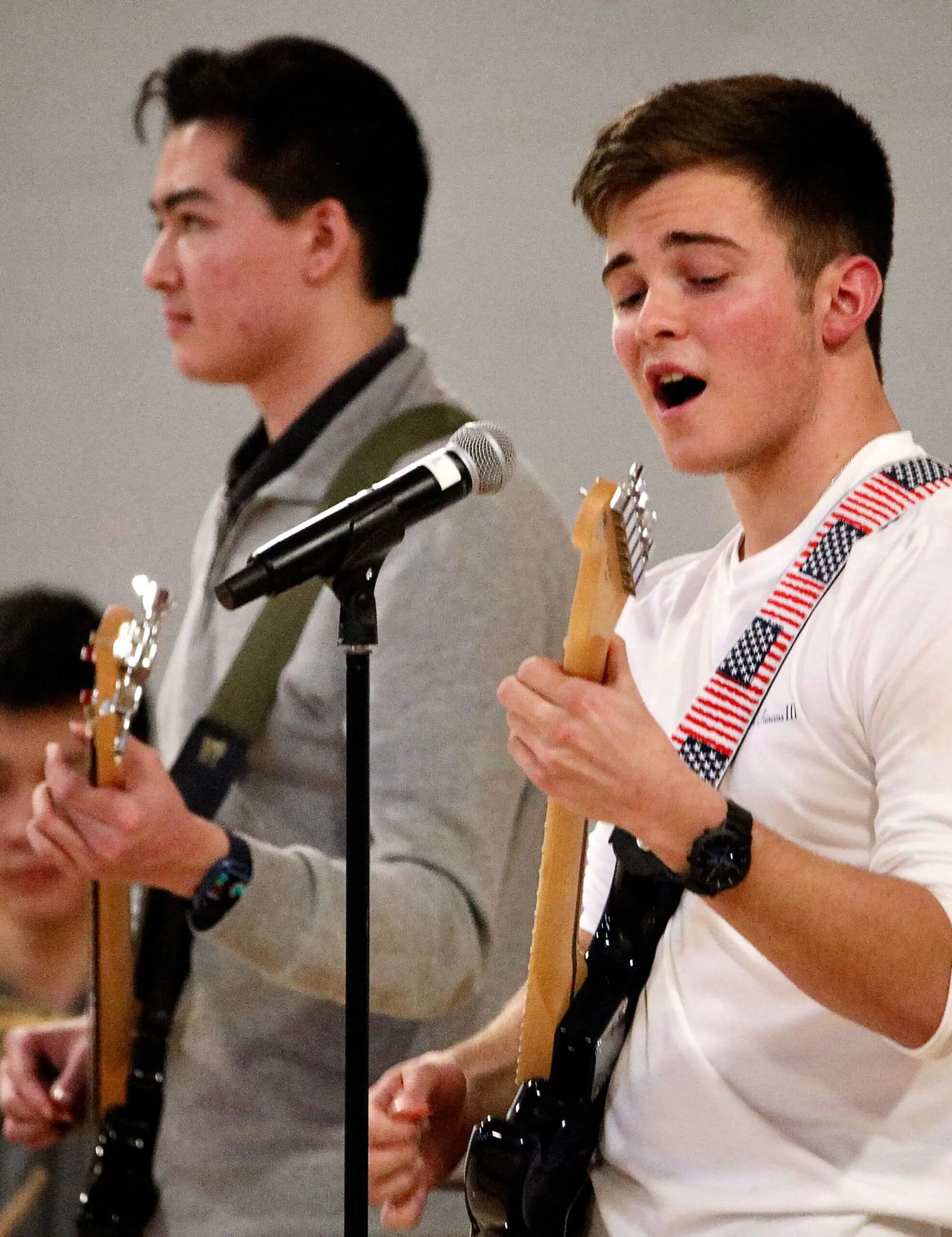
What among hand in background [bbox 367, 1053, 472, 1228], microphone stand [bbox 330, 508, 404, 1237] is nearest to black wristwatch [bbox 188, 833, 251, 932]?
hand in background [bbox 367, 1053, 472, 1228]

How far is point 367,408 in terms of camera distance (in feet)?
7.79

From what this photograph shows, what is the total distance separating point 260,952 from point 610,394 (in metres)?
1.16

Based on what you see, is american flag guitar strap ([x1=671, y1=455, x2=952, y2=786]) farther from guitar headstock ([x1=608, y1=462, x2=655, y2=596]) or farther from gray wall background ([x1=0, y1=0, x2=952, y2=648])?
gray wall background ([x1=0, y1=0, x2=952, y2=648])

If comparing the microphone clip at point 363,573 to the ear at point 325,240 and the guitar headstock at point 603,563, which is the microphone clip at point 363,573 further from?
the ear at point 325,240

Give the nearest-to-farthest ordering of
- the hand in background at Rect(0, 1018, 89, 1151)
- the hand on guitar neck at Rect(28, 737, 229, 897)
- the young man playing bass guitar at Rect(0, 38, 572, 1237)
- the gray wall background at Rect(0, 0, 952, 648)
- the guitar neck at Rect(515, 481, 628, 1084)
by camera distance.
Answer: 1. the guitar neck at Rect(515, 481, 628, 1084)
2. the hand on guitar neck at Rect(28, 737, 229, 897)
3. the young man playing bass guitar at Rect(0, 38, 572, 1237)
4. the hand in background at Rect(0, 1018, 89, 1151)
5. the gray wall background at Rect(0, 0, 952, 648)

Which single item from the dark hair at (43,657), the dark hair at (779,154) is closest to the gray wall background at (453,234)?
the dark hair at (43,657)

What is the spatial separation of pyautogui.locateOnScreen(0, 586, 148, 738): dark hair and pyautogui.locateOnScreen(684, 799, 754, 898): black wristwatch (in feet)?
4.57

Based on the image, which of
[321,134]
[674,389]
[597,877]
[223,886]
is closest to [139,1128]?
[223,886]

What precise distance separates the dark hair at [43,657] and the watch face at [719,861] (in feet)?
4.57

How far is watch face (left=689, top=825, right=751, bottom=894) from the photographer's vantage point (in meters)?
1.23

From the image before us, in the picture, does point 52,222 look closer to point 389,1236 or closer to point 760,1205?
point 389,1236

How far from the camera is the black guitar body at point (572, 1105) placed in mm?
1479

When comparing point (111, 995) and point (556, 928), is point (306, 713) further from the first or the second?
point (556, 928)

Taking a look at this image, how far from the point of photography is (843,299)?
158 cm
